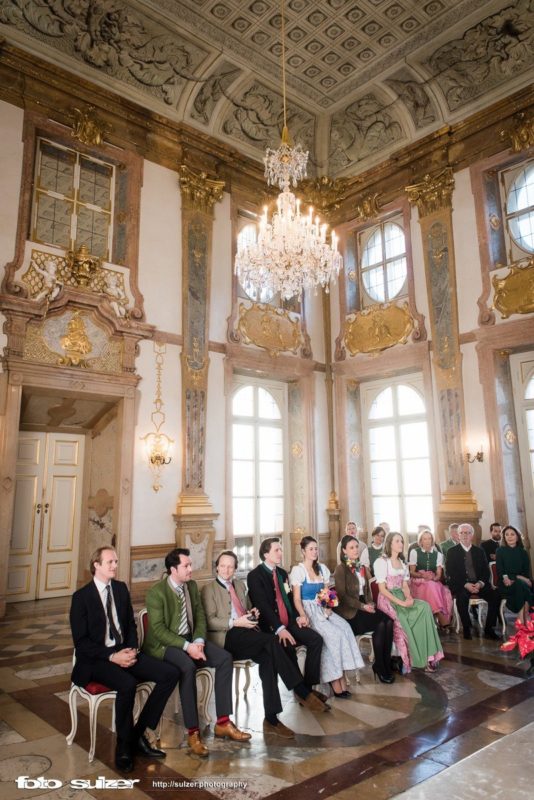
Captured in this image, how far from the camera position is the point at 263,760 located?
307cm

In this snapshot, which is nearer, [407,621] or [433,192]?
[407,621]

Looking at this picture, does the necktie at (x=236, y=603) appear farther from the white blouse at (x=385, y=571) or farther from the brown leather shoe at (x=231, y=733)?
the white blouse at (x=385, y=571)

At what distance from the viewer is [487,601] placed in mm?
5848

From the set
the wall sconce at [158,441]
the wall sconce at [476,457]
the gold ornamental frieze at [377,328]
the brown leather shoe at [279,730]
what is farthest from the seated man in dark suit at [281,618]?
the gold ornamental frieze at [377,328]

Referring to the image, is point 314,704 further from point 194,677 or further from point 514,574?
point 514,574

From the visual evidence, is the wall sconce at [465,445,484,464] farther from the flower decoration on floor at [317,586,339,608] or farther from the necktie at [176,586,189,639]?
the necktie at [176,586,189,639]

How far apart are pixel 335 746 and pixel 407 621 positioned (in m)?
1.61

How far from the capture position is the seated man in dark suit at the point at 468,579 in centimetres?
578

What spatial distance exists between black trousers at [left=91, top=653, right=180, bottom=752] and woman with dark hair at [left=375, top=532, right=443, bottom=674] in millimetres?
2082

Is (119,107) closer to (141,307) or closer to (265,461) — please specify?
(141,307)

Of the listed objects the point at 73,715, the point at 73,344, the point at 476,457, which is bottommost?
the point at 73,715

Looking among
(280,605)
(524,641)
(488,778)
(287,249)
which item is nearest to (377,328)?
(287,249)

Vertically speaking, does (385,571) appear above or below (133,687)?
above

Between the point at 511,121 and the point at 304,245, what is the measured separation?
420 centimetres
